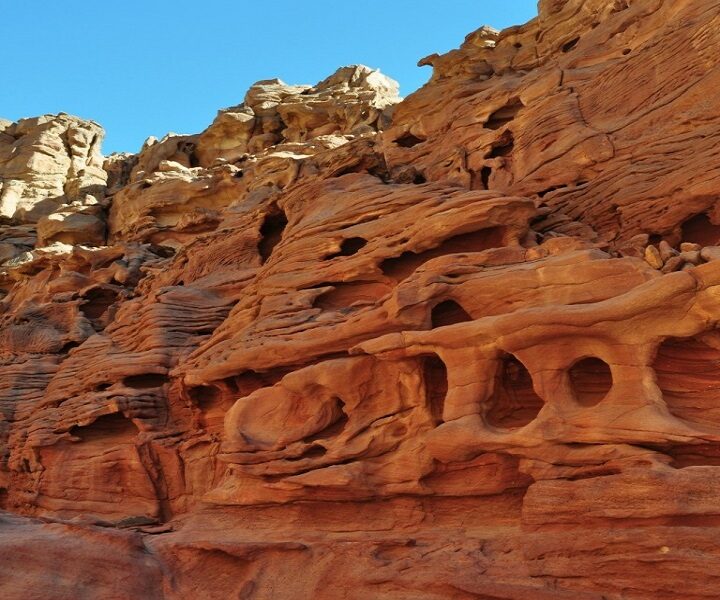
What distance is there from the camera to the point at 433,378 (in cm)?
938

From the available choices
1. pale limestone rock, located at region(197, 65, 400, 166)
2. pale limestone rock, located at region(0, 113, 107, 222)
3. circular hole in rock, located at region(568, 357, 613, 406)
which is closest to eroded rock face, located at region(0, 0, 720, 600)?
circular hole in rock, located at region(568, 357, 613, 406)

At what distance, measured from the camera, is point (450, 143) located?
19.8 meters

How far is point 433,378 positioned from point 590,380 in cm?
234

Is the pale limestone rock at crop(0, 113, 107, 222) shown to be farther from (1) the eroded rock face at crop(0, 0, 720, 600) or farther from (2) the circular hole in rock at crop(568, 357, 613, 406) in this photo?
(2) the circular hole in rock at crop(568, 357, 613, 406)

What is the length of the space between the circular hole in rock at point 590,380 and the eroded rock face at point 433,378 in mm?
28

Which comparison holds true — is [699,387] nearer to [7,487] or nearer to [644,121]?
[644,121]

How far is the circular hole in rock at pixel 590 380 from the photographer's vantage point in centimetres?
804

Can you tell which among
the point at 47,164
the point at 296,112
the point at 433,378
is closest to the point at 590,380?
the point at 433,378

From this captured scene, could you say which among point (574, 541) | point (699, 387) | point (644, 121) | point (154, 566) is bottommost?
point (154, 566)

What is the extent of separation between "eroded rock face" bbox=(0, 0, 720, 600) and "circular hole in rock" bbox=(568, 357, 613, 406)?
0.03m

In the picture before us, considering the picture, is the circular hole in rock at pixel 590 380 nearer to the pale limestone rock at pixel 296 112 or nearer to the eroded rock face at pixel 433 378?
the eroded rock face at pixel 433 378

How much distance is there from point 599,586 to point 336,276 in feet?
24.6

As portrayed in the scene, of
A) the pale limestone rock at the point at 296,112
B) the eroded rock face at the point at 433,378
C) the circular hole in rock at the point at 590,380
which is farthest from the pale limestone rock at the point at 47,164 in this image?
the circular hole in rock at the point at 590,380

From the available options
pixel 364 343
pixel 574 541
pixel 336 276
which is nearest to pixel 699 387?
pixel 574 541
